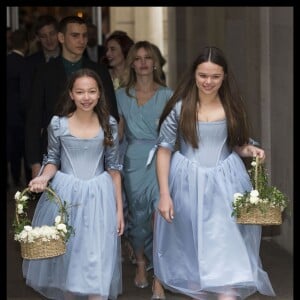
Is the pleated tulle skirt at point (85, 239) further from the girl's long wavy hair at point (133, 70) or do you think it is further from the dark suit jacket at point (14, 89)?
the dark suit jacket at point (14, 89)

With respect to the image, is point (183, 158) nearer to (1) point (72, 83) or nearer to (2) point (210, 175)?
(2) point (210, 175)

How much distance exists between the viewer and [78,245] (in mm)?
7250

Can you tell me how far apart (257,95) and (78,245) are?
3.58 m

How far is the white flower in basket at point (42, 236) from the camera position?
6691 millimetres

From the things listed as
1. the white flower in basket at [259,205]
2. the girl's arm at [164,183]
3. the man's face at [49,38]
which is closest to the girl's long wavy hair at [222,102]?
the girl's arm at [164,183]

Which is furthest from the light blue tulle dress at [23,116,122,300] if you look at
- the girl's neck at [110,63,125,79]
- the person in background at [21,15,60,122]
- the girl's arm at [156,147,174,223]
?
the person in background at [21,15,60,122]

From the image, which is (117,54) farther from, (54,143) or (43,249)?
(43,249)

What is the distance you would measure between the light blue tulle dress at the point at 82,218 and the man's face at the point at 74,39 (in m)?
1.08

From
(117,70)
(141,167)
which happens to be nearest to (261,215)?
(141,167)

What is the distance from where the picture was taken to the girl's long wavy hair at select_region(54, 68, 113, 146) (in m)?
7.33

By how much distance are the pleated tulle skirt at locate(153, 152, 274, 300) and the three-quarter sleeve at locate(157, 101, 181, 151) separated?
0.16m

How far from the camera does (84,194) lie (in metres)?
7.28

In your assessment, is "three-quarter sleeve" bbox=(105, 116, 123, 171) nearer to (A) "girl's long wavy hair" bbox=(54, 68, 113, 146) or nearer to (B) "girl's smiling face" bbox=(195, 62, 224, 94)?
(A) "girl's long wavy hair" bbox=(54, 68, 113, 146)

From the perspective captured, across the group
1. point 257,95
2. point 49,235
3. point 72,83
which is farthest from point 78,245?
point 257,95
